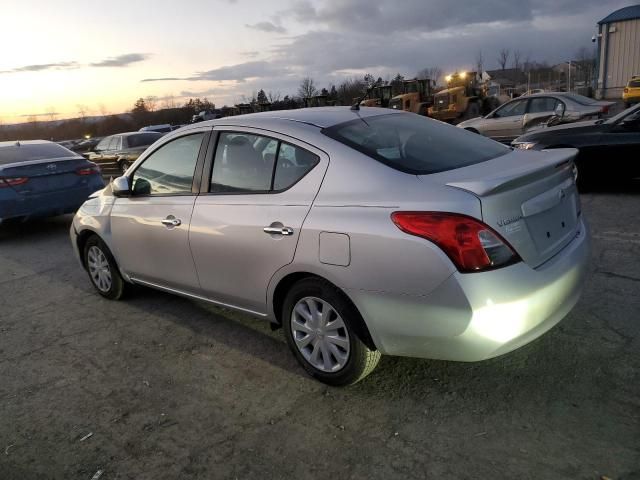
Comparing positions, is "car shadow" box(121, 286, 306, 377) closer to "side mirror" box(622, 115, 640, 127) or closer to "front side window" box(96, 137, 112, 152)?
"side mirror" box(622, 115, 640, 127)

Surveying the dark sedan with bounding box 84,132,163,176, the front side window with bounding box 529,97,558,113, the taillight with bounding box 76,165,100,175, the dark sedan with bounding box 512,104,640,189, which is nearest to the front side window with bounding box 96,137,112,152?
the dark sedan with bounding box 84,132,163,176

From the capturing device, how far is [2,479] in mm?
2619

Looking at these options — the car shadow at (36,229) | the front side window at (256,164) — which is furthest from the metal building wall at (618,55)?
the front side window at (256,164)

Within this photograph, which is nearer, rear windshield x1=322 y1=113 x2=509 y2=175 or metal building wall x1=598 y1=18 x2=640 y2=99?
rear windshield x1=322 y1=113 x2=509 y2=175

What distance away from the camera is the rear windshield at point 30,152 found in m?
8.05

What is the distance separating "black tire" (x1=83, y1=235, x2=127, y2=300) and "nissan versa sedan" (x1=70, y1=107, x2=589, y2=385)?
818 mm

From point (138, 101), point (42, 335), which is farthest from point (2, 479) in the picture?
point (138, 101)

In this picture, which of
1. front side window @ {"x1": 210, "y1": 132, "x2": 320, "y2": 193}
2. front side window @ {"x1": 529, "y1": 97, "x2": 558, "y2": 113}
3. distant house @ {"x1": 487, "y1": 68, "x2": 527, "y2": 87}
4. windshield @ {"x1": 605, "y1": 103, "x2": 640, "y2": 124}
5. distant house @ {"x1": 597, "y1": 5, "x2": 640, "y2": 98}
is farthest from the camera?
distant house @ {"x1": 487, "y1": 68, "x2": 527, "y2": 87}

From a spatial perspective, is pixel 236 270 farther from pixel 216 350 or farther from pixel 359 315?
A: pixel 359 315

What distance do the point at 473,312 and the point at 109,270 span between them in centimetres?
356

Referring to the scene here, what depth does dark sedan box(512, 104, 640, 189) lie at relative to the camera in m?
7.04

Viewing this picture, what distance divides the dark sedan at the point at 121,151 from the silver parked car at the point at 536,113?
9.47 metres

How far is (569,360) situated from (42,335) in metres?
4.03

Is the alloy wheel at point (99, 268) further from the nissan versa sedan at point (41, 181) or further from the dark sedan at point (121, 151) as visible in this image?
the dark sedan at point (121, 151)
